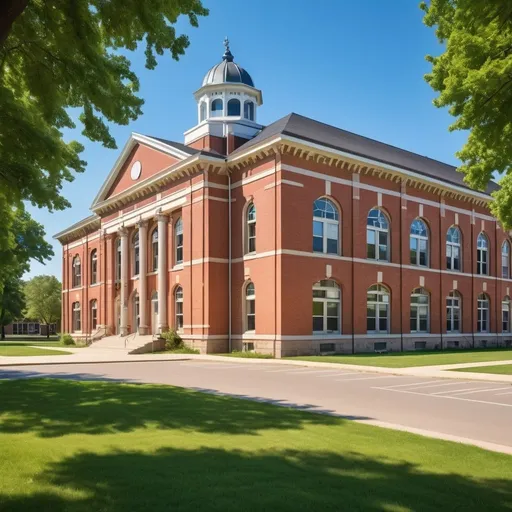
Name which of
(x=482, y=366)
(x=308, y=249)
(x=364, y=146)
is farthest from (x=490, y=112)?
(x=364, y=146)

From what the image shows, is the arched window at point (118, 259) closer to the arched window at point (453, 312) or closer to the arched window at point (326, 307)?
the arched window at point (326, 307)

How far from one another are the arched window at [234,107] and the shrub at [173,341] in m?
15.9

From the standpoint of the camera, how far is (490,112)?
27.3ft

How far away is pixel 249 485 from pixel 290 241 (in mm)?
24474

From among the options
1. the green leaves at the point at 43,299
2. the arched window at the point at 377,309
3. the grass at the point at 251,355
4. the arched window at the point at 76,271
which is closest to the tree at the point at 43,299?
the green leaves at the point at 43,299

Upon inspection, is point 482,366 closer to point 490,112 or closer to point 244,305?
point 244,305

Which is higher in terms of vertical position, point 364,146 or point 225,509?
point 364,146

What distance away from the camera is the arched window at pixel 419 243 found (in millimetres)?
37281

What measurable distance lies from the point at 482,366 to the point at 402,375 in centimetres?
480

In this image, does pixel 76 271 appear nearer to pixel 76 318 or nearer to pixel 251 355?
pixel 76 318

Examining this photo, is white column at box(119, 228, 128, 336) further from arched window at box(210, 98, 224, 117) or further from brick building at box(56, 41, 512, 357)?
arched window at box(210, 98, 224, 117)

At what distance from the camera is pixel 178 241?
121ft

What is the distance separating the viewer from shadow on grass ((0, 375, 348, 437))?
29.0ft

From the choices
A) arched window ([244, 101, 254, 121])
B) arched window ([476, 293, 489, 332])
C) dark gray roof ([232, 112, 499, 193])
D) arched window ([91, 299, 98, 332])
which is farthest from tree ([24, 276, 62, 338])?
arched window ([476, 293, 489, 332])
